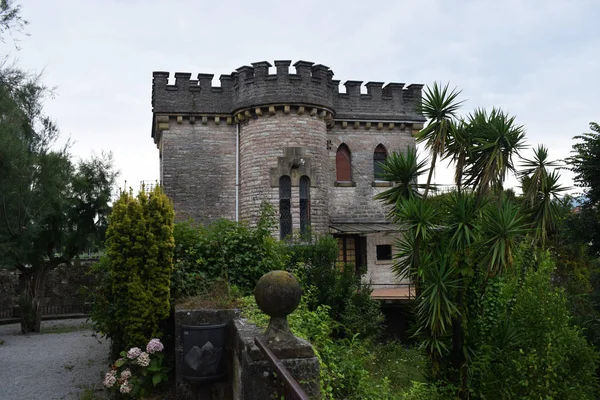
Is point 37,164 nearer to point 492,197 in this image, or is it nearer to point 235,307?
point 235,307

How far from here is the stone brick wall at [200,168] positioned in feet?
58.3

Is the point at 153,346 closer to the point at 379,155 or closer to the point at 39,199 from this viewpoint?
the point at 39,199

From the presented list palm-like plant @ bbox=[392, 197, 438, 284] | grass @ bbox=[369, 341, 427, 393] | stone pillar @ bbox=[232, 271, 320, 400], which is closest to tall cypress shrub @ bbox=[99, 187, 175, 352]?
stone pillar @ bbox=[232, 271, 320, 400]

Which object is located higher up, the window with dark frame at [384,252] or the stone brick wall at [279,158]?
the stone brick wall at [279,158]

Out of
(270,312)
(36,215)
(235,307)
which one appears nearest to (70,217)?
(36,215)

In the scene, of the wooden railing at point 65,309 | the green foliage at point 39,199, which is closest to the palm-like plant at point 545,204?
the green foliage at point 39,199

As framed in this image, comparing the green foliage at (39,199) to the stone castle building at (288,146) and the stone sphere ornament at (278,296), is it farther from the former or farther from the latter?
the stone sphere ornament at (278,296)

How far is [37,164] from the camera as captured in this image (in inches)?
615

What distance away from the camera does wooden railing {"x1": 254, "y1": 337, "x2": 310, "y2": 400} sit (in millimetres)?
2560

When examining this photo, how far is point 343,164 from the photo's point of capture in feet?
63.7

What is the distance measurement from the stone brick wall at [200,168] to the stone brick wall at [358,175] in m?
3.67

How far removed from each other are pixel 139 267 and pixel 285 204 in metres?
10.5

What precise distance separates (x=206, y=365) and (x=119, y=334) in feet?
7.48

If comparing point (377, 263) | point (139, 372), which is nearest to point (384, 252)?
point (377, 263)
